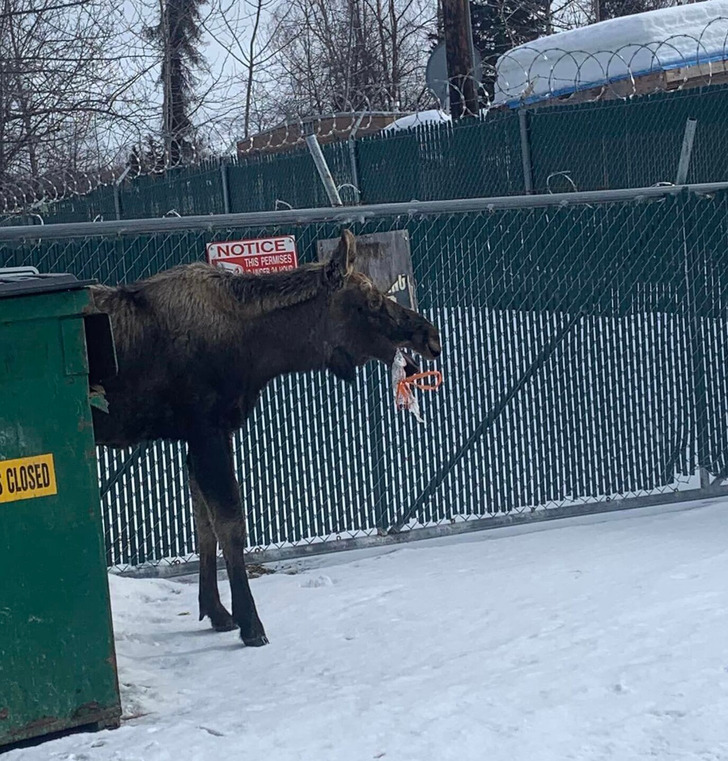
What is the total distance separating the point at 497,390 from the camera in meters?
8.12

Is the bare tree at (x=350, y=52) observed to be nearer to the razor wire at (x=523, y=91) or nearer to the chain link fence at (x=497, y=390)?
the razor wire at (x=523, y=91)

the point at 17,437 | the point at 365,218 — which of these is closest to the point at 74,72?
the point at 365,218

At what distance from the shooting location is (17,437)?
4.82m

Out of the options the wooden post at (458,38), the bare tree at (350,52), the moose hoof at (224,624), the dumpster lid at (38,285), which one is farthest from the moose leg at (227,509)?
the bare tree at (350,52)

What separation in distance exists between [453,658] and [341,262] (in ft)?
6.42

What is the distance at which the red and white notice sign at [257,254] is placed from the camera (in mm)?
7320

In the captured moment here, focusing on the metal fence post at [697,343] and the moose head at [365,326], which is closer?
the moose head at [365,326]

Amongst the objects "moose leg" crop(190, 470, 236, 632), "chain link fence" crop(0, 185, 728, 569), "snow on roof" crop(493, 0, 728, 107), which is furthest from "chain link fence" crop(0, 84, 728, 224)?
"moose leg" crop(190, 470, 236, 632)

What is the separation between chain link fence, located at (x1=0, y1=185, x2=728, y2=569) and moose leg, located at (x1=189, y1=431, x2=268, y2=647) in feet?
4.20

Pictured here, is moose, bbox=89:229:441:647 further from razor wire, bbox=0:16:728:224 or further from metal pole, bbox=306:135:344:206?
razor wire, bbox=0:16:728:224

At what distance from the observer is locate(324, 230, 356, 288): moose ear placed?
6.20m

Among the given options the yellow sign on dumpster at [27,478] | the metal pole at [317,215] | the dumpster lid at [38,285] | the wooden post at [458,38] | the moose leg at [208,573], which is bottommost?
the moose leg at [208,573]

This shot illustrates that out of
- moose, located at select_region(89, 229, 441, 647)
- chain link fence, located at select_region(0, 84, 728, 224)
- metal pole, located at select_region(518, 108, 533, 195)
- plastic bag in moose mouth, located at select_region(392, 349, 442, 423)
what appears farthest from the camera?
metal pole, located at select_region(518, 108, 533, 195)

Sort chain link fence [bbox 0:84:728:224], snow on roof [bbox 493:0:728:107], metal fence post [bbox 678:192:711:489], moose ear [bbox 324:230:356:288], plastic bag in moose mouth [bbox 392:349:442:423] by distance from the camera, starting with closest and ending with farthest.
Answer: moose ear [bbox 324:230:356:288] < plastic bag in moose mouth [bbox 392:349:442:423] < metal fence post [bbox 678:192:711:489] < chain link fence [bbox 0:84:728:224] < snow on roof [bbox 493:0:728:107]
